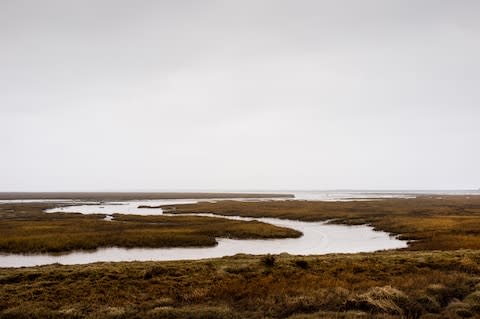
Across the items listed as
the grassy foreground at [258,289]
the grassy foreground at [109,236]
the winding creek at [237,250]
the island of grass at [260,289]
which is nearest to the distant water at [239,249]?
the winding creek at [237,250]

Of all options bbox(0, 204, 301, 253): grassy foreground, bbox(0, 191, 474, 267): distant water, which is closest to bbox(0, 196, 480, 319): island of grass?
bbox(0, 191, 474, 267): distant water

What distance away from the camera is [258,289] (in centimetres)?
1591

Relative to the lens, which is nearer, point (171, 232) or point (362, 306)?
point (362, 306)

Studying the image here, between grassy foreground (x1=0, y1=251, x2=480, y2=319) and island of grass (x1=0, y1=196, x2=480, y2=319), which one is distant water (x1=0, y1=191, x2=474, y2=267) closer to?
grassy foreground (x1=0, y1=251, x2=480, y2=319)

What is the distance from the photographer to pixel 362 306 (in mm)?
13289

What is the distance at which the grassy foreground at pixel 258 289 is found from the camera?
13.1 metres

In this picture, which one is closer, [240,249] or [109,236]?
[240,249]

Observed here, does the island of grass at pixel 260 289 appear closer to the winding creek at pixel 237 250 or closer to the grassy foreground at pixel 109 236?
the winding creek at pixel 237 250

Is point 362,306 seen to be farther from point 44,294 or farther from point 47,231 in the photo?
point 47,231

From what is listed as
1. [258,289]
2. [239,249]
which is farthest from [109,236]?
[258,289]

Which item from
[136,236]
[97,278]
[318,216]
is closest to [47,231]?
[136,236]

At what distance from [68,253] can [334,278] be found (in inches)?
878

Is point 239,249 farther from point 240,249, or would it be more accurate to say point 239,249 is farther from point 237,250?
point 237,250

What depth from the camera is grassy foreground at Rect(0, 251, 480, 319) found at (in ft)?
42.9
